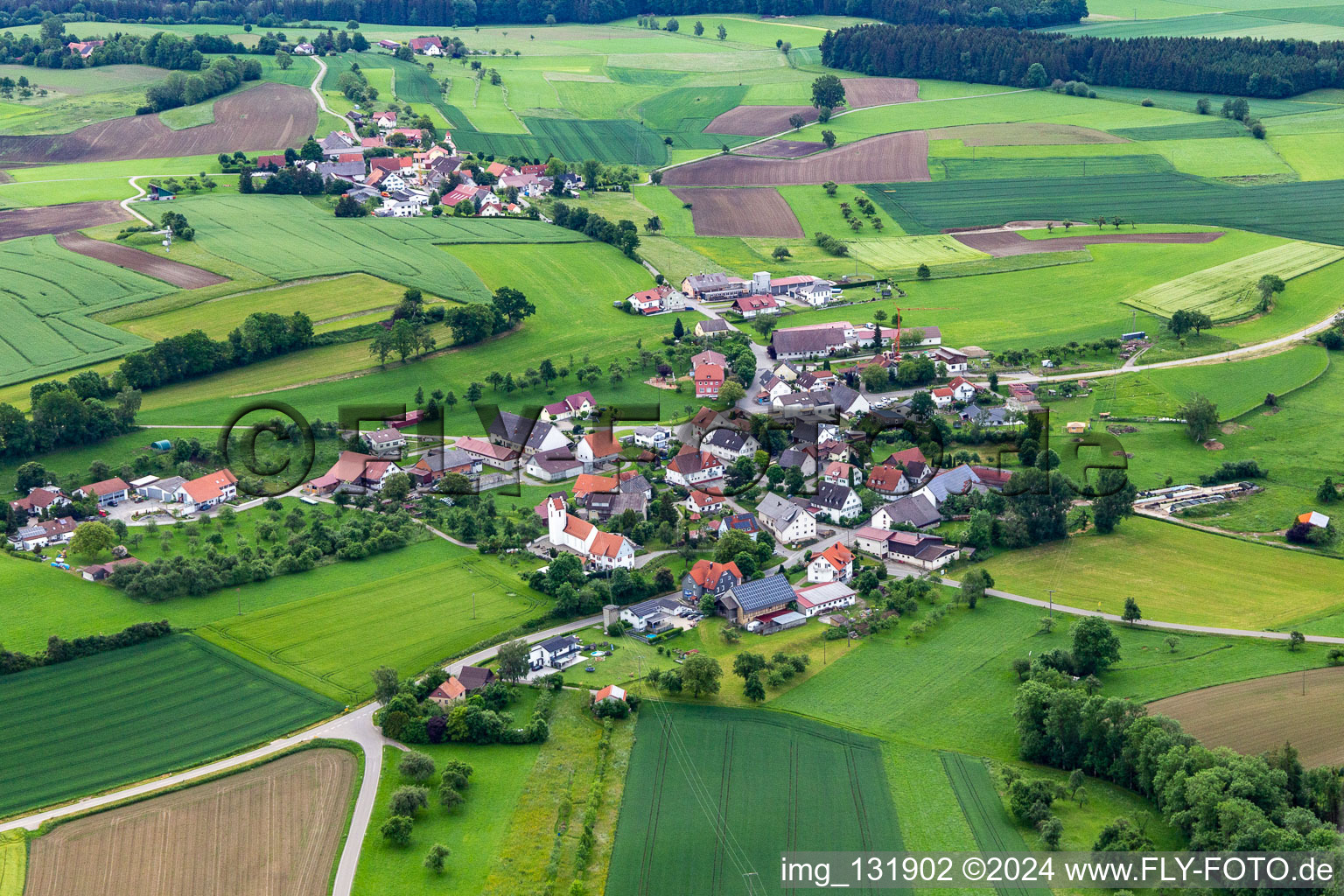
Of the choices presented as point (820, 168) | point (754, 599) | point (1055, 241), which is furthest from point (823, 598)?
point (820, 168)

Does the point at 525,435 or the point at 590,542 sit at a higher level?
the point at 525,435

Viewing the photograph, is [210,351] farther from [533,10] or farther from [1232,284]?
[533,10]

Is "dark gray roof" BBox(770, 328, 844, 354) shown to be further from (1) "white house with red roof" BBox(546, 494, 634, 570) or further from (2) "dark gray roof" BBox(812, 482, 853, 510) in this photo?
(1) "white house with red roof" BBox(546, 494, 634, 570)

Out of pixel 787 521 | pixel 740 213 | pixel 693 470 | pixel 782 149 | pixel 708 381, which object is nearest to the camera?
pixel 787 521

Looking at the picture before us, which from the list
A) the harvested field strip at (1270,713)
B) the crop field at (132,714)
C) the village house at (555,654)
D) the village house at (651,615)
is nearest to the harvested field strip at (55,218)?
the crop field at (132,714)

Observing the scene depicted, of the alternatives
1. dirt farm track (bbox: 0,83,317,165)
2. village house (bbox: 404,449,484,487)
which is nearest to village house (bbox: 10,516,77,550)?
village house (bbox: 404,449,484,487)

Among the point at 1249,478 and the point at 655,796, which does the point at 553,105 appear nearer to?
the point at 1249,478

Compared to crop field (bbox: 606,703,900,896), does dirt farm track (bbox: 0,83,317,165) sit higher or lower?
→ higher

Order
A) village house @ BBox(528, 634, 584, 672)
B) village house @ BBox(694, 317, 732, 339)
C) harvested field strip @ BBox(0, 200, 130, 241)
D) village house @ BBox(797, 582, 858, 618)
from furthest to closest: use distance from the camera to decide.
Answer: harvested field strip @ BBox(0, 200, 130, 241)
village house @ BBox(694, 317, 732, 339)
village house @ BBox(797, 582, 858, 618)
village house @ BBox(528, 634, 584, 672)
